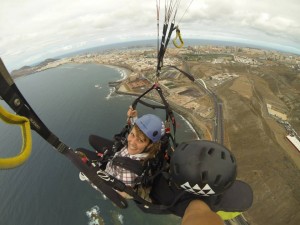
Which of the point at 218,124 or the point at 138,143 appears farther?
the point at 218,124

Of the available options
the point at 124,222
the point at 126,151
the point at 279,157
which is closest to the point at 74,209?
the point at 124,222

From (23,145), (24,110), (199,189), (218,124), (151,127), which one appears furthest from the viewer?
(218,124)

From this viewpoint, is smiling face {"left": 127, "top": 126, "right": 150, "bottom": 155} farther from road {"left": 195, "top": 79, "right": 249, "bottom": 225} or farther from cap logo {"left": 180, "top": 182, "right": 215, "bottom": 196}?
road {"left": 195, "top": 79, "right": 249, "bottom": 225}

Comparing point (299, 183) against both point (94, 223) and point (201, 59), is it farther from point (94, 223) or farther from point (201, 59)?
point (201, 59)

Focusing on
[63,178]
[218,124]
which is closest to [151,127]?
[63,178]

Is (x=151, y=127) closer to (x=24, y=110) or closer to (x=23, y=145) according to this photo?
(x=24, y=110)

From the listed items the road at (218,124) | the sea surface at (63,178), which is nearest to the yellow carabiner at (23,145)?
the sea surface at (63,178)
